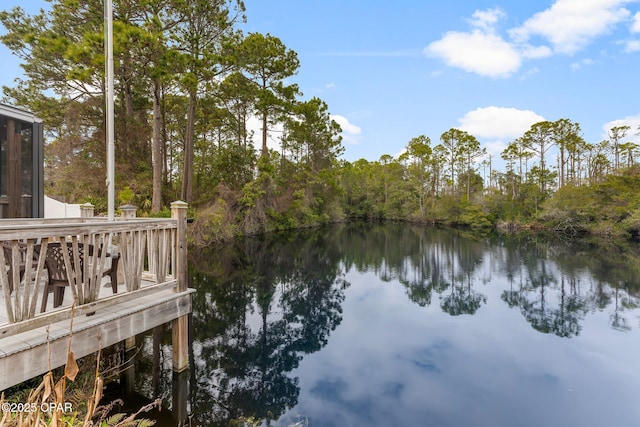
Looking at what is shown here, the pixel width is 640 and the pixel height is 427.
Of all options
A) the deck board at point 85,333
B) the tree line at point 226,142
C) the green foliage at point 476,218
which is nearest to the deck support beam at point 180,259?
the deck board at point 85,333

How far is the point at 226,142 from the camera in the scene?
19.9 m

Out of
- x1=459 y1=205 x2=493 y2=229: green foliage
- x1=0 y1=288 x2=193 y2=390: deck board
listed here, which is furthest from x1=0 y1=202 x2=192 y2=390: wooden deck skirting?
x1=459 y1=205 x2=493 y2=229: green foliage

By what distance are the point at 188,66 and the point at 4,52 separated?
7672 mm

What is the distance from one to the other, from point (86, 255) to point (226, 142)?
18012 millimetres

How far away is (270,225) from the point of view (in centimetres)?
2278

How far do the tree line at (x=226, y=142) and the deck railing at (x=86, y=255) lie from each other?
27.5ft

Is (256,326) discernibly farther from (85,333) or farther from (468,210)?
(468,210)

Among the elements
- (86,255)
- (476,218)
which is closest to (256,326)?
(86,255)

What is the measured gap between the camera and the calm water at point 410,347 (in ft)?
14.0

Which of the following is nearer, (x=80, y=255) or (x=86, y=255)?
(x=86, y=255)

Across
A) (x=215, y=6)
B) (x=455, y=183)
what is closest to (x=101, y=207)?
(x=215, y=6)

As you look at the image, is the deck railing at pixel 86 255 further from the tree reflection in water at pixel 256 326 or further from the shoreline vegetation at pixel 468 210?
the shoreline vegetation at pixel 468 210

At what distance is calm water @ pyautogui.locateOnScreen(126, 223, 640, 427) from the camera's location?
4262mm

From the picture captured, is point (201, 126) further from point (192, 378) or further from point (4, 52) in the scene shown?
point (192, 378)
